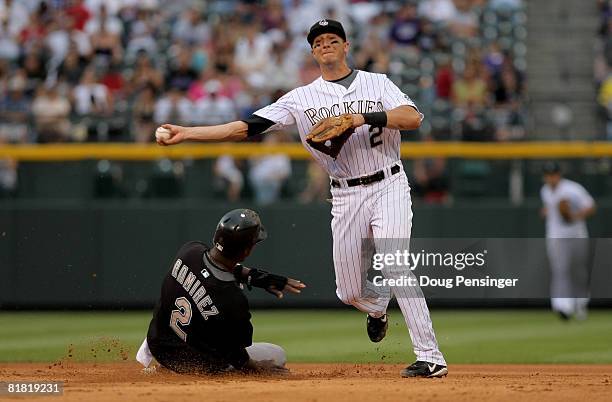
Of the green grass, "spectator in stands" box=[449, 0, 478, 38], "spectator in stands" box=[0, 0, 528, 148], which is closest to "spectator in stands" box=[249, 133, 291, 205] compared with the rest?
"spectator in stands" box=[0, 0, 528, 148]

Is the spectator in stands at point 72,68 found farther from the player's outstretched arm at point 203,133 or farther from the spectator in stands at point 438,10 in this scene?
the player's outstretched arm at point 203,133

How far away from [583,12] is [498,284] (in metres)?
5.35

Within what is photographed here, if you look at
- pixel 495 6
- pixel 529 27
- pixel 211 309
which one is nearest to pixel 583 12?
pixel 529 27

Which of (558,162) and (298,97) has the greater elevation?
(298,97)

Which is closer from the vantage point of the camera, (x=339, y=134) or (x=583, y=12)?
(x=339, y=134)

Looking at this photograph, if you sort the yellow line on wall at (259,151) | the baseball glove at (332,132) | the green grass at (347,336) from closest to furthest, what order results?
1. the baseball glove at (332,132)
2. the green grass at (347,336)
3. the yellow line on wall at (259,151)

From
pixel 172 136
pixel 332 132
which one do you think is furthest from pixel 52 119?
pixel 332 132

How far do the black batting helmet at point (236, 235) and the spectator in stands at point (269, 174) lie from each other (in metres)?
7.08

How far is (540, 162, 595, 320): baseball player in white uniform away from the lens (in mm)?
13281

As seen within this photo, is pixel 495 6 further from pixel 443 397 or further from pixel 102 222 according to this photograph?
pixel 443 397

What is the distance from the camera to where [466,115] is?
1411 cm

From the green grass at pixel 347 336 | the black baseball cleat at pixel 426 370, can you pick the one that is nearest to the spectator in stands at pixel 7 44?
the green grass at pixel 347 336

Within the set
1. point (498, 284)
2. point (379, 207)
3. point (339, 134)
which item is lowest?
point (498, 284)

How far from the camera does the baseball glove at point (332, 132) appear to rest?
22.7 ft
